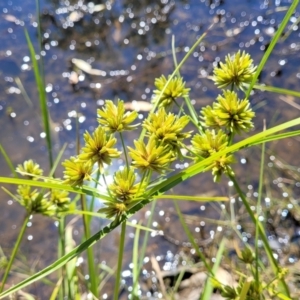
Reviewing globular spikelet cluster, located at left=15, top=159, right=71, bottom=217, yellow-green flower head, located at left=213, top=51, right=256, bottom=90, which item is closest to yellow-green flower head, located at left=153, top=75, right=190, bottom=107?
yellow-green flower head, located at left=213, top=51, right=256, bottom=90

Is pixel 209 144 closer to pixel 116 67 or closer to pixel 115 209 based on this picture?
pixel 115 209

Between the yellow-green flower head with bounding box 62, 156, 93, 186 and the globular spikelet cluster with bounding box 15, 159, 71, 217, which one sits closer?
the yellow-green flower head with bounding box 62, 156, 93, 186

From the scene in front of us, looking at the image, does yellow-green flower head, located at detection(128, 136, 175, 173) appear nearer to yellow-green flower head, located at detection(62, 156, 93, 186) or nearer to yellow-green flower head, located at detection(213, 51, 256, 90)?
yellow-green flower head, located at detection(62, 156, 93, 186)

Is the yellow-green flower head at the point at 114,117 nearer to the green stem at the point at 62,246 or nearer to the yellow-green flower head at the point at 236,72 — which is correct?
the yellow-green flower head at the point at 236,72

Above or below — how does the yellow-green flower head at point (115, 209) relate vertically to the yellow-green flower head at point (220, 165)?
below

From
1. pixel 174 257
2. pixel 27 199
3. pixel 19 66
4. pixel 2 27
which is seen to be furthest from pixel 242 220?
pixel 2 27

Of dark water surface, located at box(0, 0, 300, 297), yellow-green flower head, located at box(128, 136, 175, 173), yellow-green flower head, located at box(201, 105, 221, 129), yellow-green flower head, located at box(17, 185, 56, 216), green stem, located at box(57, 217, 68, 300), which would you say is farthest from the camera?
dark water surface, located at box(0, 0, 300, 297)

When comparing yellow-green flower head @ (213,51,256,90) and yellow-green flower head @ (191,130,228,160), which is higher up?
yellow-green flower head @ (213,51,256,90)

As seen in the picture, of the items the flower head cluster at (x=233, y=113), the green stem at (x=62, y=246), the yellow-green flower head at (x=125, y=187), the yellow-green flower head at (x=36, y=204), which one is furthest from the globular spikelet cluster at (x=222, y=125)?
the green stem at (x=62, y=246)
